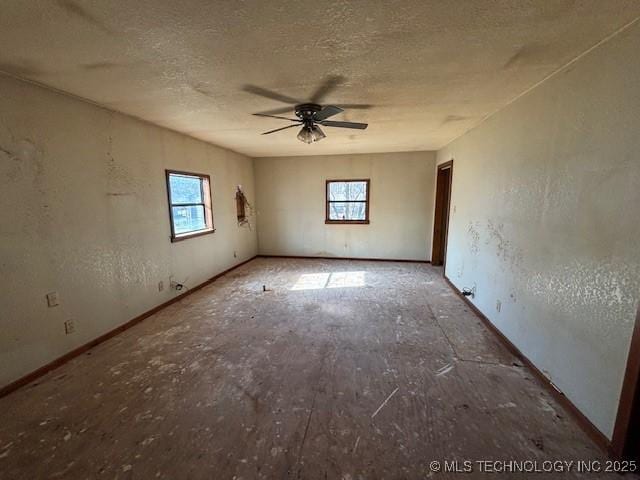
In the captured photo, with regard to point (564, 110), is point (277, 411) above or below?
below

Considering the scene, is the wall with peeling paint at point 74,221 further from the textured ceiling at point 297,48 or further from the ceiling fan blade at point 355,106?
the ceiling fan blade at point 355,106

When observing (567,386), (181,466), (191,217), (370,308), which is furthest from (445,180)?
(181,466)

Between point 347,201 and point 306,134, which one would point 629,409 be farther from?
point 347,201

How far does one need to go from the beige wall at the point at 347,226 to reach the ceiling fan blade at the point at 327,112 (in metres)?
3.20

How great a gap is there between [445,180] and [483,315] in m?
3.03

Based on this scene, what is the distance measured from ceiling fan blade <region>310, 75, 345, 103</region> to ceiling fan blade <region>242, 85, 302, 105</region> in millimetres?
191

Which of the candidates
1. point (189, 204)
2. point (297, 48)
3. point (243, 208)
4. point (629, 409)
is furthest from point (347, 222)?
point (629, 409)

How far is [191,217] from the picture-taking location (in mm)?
4266

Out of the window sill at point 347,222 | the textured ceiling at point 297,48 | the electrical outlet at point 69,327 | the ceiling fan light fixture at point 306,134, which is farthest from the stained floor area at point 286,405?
the window sill at point 347,222

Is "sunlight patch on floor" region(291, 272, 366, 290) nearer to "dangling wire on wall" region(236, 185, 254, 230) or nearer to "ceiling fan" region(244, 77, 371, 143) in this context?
"dangling wire on wall" region(236, 185, 254, 230)

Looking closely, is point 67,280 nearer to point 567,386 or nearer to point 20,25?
point 20,25

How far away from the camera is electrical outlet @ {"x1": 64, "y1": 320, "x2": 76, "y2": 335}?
238 centimetres

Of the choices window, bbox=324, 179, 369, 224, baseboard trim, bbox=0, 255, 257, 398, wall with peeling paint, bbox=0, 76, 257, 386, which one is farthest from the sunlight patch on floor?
wall with peeling paint, bbox=0, 76, 257, 386

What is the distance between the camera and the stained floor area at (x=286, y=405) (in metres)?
1.49
